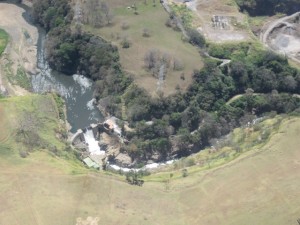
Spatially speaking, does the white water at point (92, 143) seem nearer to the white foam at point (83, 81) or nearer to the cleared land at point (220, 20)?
the white foam at point (83, 81)

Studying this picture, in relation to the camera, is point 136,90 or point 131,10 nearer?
point 136,90

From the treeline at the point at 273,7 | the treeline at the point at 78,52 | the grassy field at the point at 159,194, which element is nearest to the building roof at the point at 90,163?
the grassy field at the point at 159,194

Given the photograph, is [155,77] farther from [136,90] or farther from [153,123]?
[153,123]

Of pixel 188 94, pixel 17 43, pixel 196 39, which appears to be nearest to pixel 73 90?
pixel 17 43

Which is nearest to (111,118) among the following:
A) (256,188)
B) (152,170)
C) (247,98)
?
(152,170)

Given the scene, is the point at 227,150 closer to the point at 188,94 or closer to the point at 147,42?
the point at 188,94
